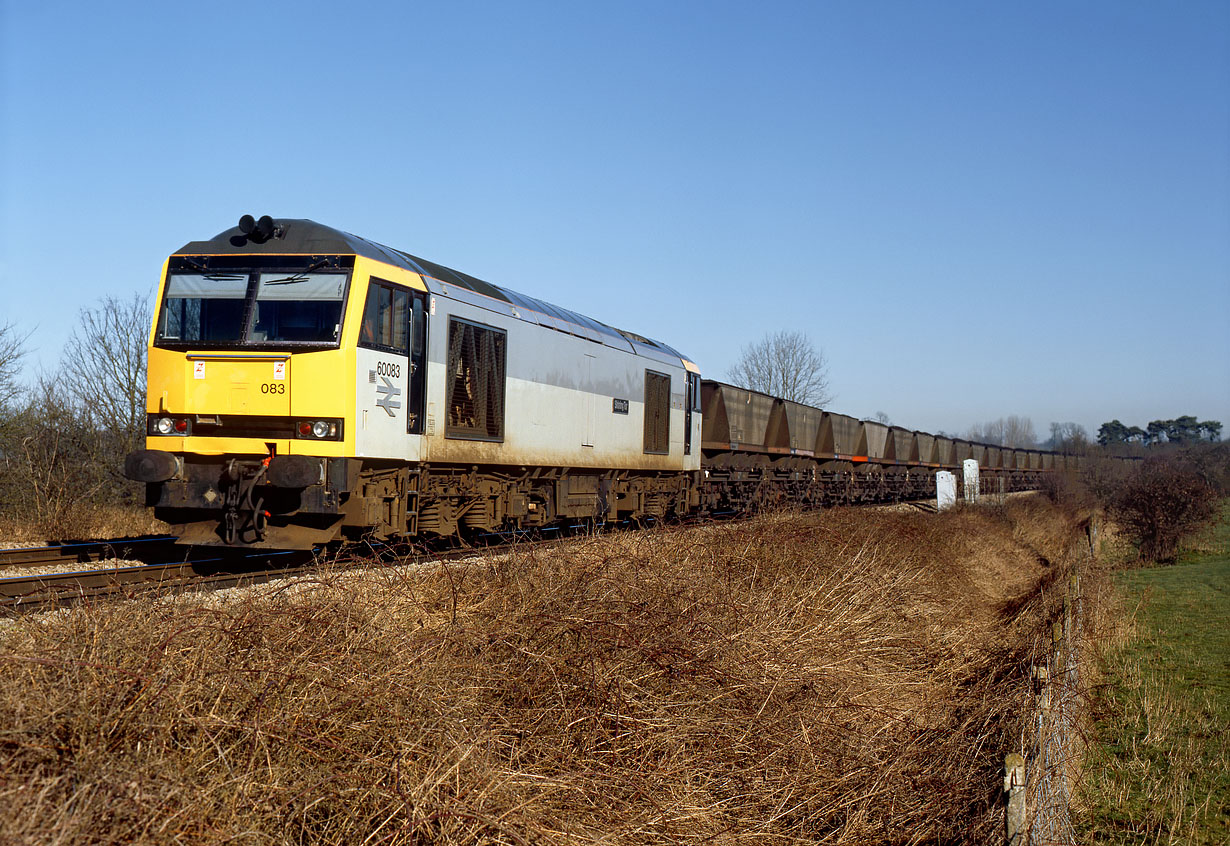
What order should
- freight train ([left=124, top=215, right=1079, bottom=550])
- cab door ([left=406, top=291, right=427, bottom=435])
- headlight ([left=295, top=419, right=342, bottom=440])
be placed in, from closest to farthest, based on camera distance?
headlight ([left=295, top=419, right=342, bottom=440]) < freight train ([left=124, top=215, right=1079, bottom=550]) < cab door ([left=406, top=291, right=427, bottom=435])

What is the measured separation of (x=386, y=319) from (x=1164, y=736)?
28.4 feet

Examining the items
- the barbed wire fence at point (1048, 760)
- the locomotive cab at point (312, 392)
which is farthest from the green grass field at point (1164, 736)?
the locomotive cab at point (312, 392)

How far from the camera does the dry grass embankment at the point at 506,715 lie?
338 centimetres

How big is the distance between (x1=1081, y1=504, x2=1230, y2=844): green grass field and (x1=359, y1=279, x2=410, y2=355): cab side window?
25.6 feet

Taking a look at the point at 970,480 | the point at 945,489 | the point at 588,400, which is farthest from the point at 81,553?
the point at 970,480

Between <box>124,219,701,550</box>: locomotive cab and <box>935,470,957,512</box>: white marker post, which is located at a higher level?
<box>124,219,701,550</box>: locomotive cab

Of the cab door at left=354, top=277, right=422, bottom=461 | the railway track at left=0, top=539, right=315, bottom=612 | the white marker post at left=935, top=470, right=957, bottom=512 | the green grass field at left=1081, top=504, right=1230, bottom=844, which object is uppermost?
the cab door at left=354, top=277, right=422, bottom=461

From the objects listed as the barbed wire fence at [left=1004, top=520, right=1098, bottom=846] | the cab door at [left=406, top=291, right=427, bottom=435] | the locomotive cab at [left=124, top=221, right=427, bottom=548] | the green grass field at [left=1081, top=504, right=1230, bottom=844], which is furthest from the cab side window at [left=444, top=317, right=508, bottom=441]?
the green grass field at [left=1081, top=504, right=1230, bottom=844]

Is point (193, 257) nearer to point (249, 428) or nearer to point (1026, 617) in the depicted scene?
point (249, 428)

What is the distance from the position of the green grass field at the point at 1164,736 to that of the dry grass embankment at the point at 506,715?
0.94 m

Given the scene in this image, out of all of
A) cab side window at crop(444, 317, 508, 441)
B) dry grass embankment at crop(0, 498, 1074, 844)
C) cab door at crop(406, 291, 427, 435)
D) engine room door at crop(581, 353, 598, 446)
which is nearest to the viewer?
dry grass embankment at crop(0, 498, 1074, 844)

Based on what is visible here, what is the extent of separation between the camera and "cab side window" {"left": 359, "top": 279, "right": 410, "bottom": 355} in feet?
34.4

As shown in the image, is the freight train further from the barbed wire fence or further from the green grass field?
the barbed wire fence

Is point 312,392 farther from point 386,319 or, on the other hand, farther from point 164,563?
point 164,563
